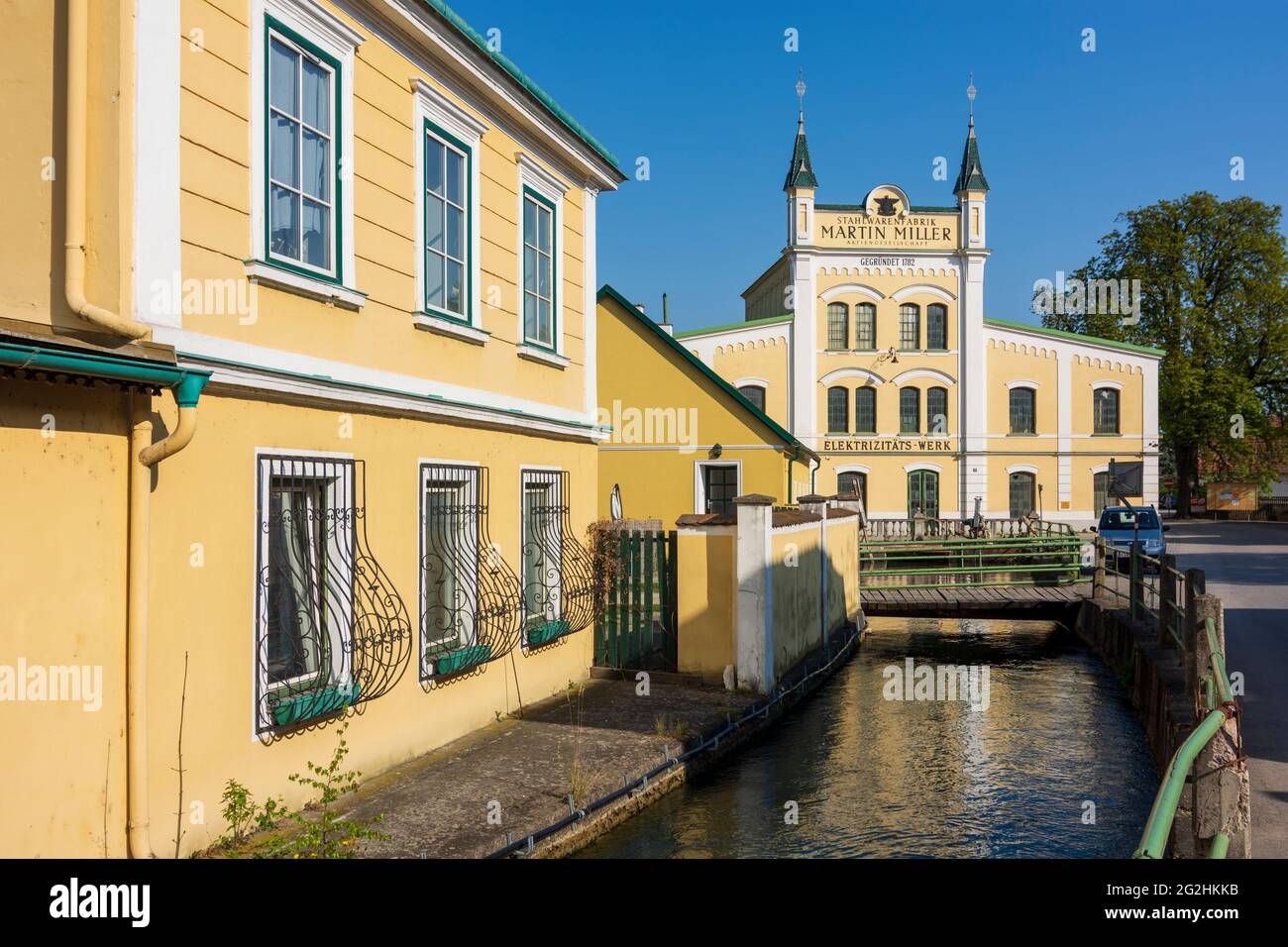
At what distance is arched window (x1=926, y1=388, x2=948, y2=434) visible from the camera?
3716 cm

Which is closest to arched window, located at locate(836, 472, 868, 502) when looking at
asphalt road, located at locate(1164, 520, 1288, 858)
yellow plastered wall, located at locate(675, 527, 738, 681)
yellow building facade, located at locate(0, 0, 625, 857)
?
asphalt road, located at locate(1164, 520, 1288, 858)

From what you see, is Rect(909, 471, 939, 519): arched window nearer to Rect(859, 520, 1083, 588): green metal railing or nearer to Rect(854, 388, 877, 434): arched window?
Rect(854, 388, 877, 434): arched window

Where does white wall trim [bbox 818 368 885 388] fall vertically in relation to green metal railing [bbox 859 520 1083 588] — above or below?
above

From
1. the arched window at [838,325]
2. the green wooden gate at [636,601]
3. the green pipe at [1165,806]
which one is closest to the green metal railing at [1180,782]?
the green pipe at [1165,806]

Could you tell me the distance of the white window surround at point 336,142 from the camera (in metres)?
6.54

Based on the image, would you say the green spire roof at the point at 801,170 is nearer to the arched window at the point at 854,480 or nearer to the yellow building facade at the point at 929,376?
the yellow building facade at the point at 929,376

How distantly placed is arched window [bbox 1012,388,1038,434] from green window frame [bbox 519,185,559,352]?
95.8 feet

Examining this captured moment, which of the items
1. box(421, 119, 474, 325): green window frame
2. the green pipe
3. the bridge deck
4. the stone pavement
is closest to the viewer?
the green pipe

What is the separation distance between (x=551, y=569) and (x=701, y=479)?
1108 cm

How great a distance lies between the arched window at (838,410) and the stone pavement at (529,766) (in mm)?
26815

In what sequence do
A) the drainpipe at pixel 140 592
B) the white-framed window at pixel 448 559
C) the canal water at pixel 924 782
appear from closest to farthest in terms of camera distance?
the drainpipe at pixel 140 592 → the canal water at pixel 924 782 → the white-framed window at pixel 448 559

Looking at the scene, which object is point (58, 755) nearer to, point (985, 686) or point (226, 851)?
point (226, 851)

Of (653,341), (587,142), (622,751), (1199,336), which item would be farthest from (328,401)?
(1199,336)

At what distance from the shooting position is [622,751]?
8.63 meters
